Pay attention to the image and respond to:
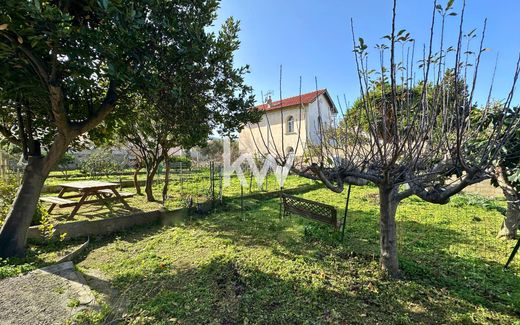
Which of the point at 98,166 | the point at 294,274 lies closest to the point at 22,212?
the point at 294,274

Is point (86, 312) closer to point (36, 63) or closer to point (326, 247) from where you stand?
point (36, 63)

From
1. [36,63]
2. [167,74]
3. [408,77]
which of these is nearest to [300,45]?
[408,77]

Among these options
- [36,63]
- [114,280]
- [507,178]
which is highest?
[36,63]

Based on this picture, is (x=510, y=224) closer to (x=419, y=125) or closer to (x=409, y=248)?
(x=409, y=248)

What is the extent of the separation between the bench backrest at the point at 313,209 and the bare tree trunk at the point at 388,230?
143cm

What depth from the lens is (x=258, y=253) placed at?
4.49m

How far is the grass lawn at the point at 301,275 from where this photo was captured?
2772 millimetres

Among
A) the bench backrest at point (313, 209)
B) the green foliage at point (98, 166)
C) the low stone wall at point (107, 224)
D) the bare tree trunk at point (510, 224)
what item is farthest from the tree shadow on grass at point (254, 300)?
the green foliage at point (98, 166)

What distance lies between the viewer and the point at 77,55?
2.98 metres

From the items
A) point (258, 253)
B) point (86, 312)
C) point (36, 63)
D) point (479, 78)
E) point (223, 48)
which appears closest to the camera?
point (479, 78)

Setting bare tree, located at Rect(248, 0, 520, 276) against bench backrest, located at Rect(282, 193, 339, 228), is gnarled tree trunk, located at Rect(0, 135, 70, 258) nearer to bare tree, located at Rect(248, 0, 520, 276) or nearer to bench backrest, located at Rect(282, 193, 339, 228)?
bare tree, located at Rect(248, 0, 520, 276)

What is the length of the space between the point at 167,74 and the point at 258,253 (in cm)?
347

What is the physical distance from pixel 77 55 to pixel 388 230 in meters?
4.74

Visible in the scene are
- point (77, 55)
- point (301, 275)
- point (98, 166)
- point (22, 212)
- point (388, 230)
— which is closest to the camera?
point (77, 55)
